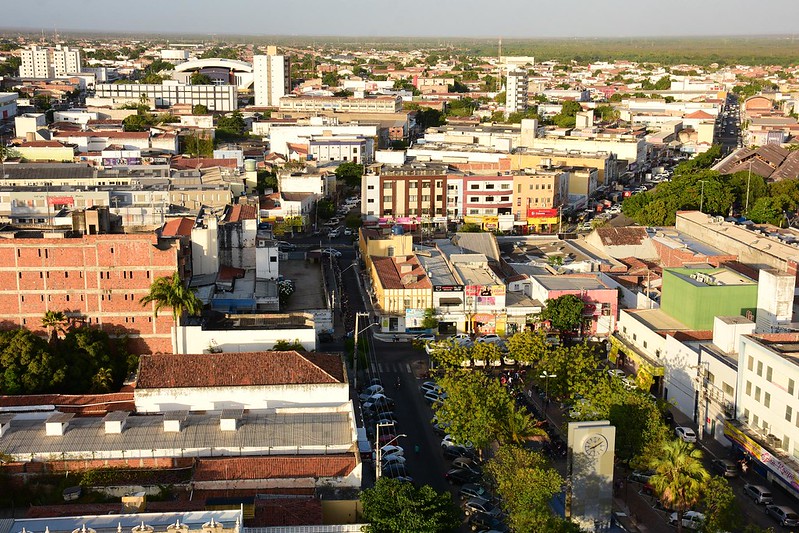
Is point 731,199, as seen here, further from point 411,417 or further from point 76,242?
point 76,242

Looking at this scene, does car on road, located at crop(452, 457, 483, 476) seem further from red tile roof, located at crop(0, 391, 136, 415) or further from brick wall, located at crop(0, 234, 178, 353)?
brick wall, located at crop(0, 234, 178, 353)

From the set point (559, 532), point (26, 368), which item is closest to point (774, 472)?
point (559, 532)

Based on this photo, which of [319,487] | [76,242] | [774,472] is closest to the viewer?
[319,487]

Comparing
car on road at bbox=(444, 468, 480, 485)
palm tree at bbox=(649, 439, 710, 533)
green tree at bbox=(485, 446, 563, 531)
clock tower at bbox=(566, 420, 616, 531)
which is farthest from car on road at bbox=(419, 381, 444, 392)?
palm tree at bbox=(649, 439, 710, 533)

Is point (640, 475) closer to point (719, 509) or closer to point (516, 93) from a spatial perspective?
point (719, 509)

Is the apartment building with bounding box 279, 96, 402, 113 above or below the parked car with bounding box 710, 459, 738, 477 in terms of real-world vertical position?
above

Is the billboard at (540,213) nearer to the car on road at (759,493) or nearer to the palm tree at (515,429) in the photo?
the palm tree at (515,429)
